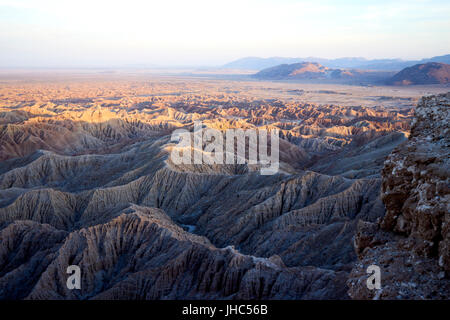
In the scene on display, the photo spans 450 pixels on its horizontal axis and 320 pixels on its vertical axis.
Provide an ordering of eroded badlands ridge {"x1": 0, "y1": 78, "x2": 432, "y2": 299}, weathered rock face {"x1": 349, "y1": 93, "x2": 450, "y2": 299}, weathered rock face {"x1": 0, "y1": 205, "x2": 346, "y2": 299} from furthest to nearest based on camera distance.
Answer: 1. eroded badlands ridge {"x1": 0, "y1": 78, "x2": 432, "y2": 299}
2. weathered rock face {"x1": 0, "y1": 205, "x2": 346, "y2": 299}
3. weathered rock face {"x1": 349, "y1": 93, "x2": 450, "y2": 299}

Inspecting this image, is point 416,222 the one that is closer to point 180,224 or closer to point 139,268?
point 139,268

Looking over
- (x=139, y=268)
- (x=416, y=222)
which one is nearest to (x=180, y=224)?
(x=139, y=268)

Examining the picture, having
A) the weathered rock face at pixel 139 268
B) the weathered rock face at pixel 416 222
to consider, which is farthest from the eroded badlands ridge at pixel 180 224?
the weathered rock face at pixel 416 222

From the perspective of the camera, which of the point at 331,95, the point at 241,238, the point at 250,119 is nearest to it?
the point at 241,238

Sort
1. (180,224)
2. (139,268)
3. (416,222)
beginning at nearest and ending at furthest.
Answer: (416,222) < (139,268) < (180,224)

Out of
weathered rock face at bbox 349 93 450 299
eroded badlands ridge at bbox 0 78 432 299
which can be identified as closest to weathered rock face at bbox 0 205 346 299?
eroded badlands ridge at bbox 0 78 432 299

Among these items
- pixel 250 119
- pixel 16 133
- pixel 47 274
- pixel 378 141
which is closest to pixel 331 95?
pixel 250 119

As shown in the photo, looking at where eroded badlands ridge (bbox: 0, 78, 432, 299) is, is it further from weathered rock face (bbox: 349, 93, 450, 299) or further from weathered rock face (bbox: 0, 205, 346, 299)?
weathered rock face (bbox: 349, 93, 450, 299)
